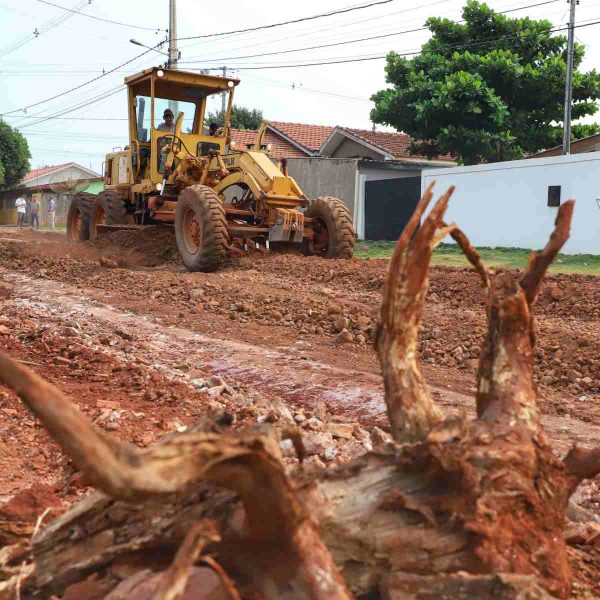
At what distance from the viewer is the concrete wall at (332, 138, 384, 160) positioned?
3001 centimetres

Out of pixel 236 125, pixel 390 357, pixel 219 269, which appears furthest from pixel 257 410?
pixel 236 125

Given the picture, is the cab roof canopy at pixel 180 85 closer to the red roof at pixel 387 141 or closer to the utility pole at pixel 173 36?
the utility pole at pixel 173 36

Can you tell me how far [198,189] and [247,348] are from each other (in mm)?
5838

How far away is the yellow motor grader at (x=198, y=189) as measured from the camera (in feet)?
41.2

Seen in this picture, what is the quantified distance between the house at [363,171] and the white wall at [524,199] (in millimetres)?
2296

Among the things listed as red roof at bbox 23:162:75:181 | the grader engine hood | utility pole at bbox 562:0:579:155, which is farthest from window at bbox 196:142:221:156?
red roof at bbox 23:162:75:181

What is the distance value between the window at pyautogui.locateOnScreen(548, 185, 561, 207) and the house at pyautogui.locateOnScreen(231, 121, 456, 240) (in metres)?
4.87

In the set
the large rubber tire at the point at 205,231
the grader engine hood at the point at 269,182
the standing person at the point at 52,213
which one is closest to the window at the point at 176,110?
the grader engine hood at the point at 269,182

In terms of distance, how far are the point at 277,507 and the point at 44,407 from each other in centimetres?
54

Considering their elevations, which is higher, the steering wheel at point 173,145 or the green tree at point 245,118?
the green tree at point 245,118

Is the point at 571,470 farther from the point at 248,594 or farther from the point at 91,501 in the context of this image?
the point at 91,501

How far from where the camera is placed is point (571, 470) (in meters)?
2.17

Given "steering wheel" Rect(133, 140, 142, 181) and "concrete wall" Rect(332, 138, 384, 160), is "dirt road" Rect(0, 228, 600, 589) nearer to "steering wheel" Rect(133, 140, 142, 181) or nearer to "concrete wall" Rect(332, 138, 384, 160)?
"steering wheel" Rect(133, 140, 142, 181)

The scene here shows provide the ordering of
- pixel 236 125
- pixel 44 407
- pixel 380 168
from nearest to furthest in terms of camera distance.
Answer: pixel 44 407
pixel 380 168
pixel 236 125
